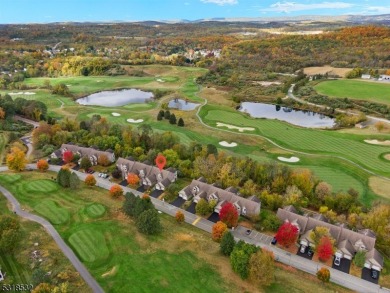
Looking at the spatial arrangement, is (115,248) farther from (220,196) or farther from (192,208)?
(220,196)

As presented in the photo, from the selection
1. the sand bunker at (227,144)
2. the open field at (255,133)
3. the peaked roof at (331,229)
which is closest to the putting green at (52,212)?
the peaked roof at (331,229)

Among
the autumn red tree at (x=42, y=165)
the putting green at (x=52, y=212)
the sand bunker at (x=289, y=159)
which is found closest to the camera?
the putting green at (x=52, y=212)

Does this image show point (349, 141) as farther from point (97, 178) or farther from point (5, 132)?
point (5, 132)

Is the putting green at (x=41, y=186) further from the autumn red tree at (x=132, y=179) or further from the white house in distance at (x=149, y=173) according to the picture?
the autumn red tree at (x=132, y=179)

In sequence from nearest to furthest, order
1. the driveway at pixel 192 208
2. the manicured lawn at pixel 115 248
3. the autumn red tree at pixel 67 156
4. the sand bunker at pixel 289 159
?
the manicured lawn at pixel 115 248
the driveway at pixel 192 208
the autumn red tree at pixel 67 156
the sand bunker at pixel 289 159

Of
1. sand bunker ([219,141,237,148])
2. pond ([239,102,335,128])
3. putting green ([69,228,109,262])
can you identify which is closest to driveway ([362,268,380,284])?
putting green ([69,228,109,262])

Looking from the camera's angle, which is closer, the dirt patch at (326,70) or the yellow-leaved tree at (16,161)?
the yellow-leaved tree at (16,161)

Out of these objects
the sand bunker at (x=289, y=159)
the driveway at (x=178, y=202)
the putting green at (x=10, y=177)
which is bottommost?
the sand bunker at (x=289, y=159)
